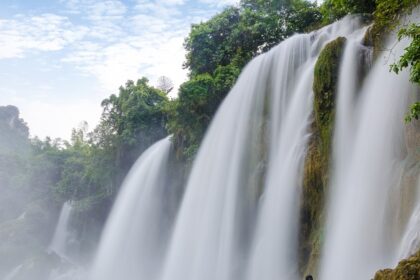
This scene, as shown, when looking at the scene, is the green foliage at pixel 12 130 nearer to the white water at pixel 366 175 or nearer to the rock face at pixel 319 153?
the rock face at pixel 319 153

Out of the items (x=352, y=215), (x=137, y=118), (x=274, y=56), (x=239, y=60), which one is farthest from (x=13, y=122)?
(x=352, y=215)

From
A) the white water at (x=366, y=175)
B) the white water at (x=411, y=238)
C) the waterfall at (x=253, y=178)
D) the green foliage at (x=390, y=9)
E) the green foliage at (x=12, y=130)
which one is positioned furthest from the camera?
the green foliage at (x=12, y=130)

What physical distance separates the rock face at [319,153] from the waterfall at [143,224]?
433 inches

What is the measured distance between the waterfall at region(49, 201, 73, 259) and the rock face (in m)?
24.9

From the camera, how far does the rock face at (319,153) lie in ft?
31.9

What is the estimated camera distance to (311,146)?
10.3 meters

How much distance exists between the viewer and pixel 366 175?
320 inches

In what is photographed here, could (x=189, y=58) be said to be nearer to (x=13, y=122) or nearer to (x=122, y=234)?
(x=122, y=234)

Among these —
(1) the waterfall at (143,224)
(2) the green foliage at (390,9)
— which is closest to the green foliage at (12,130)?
(1) the waterfall at (143,224)

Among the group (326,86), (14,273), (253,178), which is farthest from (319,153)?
(14,273)

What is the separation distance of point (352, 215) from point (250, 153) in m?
5.51

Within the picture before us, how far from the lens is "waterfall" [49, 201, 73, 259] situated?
104 ft

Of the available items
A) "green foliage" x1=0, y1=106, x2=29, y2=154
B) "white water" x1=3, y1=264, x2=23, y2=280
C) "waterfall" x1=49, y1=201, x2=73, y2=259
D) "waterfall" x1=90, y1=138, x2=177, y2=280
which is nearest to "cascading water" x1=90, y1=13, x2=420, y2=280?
"waterfall" x1=90, y1=138, x2=177, y2=280

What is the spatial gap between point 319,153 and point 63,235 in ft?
88.7
